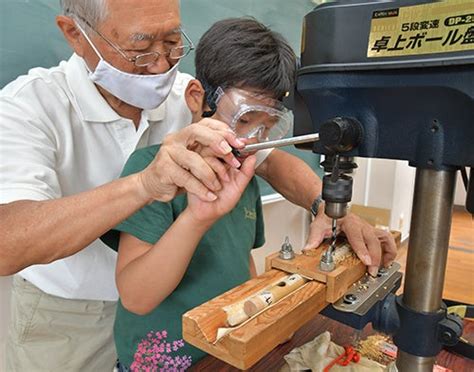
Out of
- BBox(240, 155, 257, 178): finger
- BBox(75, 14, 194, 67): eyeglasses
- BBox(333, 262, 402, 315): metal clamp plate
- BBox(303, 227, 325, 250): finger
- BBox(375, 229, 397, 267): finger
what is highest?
BBox(75, 14, 194, 67): eyeglasses

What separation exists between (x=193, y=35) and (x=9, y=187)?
96cm

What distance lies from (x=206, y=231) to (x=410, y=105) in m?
0.47

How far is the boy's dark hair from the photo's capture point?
2.80ft

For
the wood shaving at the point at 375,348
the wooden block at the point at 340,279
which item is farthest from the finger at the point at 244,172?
the wood shaving at the point at 375,348

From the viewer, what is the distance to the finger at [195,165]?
60cm

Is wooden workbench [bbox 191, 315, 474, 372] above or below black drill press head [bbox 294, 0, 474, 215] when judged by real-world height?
below

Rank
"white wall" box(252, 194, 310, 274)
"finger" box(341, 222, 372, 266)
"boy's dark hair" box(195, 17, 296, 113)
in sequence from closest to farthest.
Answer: "finger" box(341, 222, 372, 266) → "boy's dark hair" box(195, 17, 296, 113) → "white wall" box(252, 194, 310, 274)

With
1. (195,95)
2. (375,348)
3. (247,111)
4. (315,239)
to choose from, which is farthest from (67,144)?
(375,348)

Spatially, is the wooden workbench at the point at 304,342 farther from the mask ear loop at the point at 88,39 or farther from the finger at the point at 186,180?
the mask ear loop at the point at 88,39

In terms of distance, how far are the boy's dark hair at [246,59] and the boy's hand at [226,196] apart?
0.86 feet

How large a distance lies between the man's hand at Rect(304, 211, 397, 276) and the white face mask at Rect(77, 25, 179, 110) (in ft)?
1.76

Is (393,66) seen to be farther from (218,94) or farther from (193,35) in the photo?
(193,35)

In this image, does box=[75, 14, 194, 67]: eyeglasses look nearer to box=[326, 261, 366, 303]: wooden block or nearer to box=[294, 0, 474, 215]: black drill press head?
box=[294, 0, 474, 215]: black drill press head

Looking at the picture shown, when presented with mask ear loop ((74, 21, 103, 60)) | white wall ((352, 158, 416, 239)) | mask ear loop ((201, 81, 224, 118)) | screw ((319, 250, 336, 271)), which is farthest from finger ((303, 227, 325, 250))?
white wall ((352, 158, 416, 239))
